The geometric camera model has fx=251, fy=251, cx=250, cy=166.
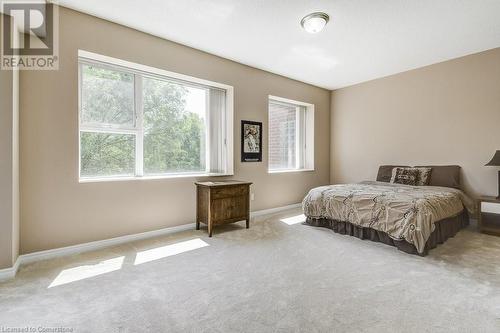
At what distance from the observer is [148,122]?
3.41 meters

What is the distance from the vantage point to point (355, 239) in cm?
325

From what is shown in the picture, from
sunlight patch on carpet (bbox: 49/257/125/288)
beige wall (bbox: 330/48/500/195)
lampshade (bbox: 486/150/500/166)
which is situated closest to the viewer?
sunlight patch on carpet (bbox: 49/257/125/288)

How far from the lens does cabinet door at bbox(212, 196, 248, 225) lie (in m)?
3.41

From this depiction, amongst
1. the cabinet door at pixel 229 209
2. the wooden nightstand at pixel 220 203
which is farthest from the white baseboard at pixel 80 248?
the cabinet door at pixel 229 209

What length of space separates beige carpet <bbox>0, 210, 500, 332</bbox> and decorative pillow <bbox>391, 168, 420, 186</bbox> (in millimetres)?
1323

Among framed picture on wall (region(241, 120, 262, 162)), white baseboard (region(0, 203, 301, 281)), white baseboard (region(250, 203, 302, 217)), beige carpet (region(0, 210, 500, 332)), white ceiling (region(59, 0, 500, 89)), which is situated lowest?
beige carpet (region(0, 210, 500, 332))

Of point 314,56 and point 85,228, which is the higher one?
point 314,56

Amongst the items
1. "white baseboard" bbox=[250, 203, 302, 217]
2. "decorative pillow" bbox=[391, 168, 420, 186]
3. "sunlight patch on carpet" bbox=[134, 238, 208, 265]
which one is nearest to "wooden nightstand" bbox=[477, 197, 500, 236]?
"decorative pillow" bbox=[391, 168, 420, 186]

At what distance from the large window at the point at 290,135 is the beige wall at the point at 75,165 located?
1.42 metres

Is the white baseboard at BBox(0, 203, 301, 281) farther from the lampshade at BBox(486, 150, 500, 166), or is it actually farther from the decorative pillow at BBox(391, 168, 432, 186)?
the lampshade at BBox(486, 150, 500, 166)

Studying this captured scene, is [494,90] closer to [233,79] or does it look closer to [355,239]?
[355,239]

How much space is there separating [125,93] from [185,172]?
133 cm

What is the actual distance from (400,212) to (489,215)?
1969mm

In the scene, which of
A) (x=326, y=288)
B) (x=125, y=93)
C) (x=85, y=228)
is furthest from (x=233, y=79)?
(x=326, y=288)
